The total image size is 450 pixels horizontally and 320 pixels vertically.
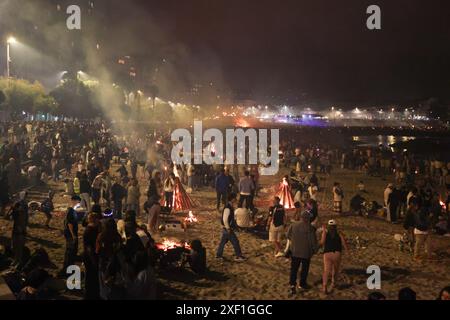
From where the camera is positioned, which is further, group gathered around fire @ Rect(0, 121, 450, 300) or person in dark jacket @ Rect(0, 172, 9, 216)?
person in dark jacket @ Rect(0, 172, 9, 216)

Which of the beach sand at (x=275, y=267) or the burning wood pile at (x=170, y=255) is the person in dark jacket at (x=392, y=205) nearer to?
the beach sand at (x=275, y=267)

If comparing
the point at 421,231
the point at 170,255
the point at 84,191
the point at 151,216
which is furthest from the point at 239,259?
the point at 84,191

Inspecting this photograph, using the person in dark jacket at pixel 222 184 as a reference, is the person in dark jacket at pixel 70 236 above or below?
below

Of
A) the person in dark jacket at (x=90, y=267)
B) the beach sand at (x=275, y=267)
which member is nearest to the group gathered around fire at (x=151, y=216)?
the person in dark jacket at (x=90, y=267)

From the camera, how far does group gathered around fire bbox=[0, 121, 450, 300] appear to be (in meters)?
8.25

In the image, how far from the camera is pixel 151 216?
505 inches

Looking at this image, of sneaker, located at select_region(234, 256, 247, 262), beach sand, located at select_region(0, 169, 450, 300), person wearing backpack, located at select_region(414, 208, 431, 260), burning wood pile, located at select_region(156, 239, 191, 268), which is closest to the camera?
beach sand, located at select_region(0, 169, 450, 300)

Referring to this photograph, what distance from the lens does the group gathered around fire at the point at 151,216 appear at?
8.25 meters

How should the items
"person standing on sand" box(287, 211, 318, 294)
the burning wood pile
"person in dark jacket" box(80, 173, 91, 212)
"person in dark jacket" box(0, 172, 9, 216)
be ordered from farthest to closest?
"person in dark jacket" box(0, 172, 9, 216), "person in dark jacket" box(80, 173, 91, 212), the burning wood pile, "person standing on sand" box(287, 211, 318, 294)

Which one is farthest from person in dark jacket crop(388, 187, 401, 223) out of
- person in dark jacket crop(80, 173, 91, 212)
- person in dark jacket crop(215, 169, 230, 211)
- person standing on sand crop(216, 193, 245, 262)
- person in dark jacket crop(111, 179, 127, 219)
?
person in dark jacket crop(80, 173, 91, 212)

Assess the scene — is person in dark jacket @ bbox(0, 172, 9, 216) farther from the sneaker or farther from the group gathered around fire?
the sneaker

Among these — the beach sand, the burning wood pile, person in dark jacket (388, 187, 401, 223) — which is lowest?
the beach sand

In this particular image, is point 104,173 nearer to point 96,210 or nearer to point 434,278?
point 96,210
